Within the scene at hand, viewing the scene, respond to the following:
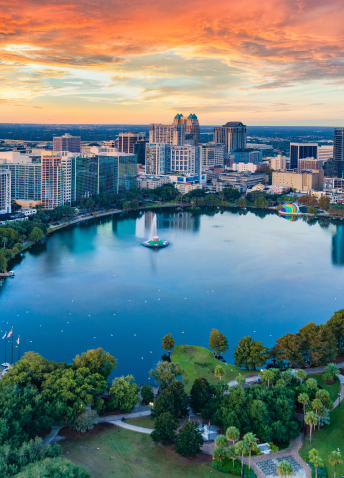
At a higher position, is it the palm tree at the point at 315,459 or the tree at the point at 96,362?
the tree at the point at 96,362

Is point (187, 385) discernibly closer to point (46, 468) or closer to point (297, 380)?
point (297, 380)

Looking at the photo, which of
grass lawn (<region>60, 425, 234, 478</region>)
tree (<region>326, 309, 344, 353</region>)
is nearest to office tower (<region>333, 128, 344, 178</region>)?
A: tree (<region>326, 309, 344, 353</region>)

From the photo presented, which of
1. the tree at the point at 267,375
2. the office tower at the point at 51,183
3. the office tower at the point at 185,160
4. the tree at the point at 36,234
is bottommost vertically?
the tree at the point at 267,375

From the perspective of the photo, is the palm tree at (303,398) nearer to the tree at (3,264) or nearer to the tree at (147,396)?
→ the tree at (147,396)

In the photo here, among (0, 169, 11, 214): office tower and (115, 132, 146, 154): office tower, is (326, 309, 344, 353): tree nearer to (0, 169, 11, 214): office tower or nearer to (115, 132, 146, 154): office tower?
(0, 169, 11, 214): office tower

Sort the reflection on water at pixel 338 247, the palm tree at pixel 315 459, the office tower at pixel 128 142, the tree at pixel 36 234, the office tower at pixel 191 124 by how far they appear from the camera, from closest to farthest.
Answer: the palm tree at pixel 315 459 → the reflection on water at pixel 338 247 → the tree at pixel 36 234 → the office tower at pixel 128 142 → the office tower at pixel 191 124

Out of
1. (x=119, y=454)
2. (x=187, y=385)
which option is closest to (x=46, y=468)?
(x=119, y=454)

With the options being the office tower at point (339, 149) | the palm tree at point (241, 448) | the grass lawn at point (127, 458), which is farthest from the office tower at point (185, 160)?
the palm tree at point (241, 448)
